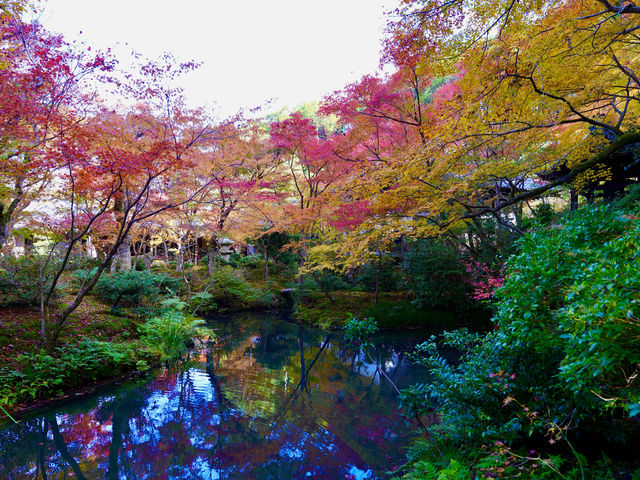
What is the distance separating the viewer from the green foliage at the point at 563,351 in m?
1.55

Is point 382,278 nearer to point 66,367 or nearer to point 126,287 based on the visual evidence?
point 126,287

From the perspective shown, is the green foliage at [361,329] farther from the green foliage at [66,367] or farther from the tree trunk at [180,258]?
the tree trunk at [180,258]

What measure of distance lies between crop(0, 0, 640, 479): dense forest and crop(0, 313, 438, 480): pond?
50cm

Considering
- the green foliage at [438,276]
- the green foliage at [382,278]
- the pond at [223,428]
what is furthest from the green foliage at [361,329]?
→ the green foliage at [382,278]

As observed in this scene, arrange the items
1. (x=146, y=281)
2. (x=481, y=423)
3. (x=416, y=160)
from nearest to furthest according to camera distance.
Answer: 1. (x=481, y=423)
2. (x=416, y=160)
3. (x=146, y=281)

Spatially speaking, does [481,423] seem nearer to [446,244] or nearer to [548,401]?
[548,401]

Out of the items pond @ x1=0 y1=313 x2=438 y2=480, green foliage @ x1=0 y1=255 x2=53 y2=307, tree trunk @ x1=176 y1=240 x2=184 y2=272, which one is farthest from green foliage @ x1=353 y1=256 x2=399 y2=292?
green foliage @ x1=0 y1=255 x2=53 y2=307

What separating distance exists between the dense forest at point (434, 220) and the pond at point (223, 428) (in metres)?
0.50

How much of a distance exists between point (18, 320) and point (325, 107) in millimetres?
7713

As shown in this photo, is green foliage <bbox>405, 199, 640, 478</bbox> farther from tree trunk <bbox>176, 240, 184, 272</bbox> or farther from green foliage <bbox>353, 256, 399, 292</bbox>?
green foliage <bbox>353, 256, 399, 292</bbox>

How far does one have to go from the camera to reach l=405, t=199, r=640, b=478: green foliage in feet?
5.09

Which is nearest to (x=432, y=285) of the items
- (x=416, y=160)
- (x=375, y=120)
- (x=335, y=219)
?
(x=335, y=219)

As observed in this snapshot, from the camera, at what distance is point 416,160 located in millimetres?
4668

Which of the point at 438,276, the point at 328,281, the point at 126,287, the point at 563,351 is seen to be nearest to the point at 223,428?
the point at 563,351
